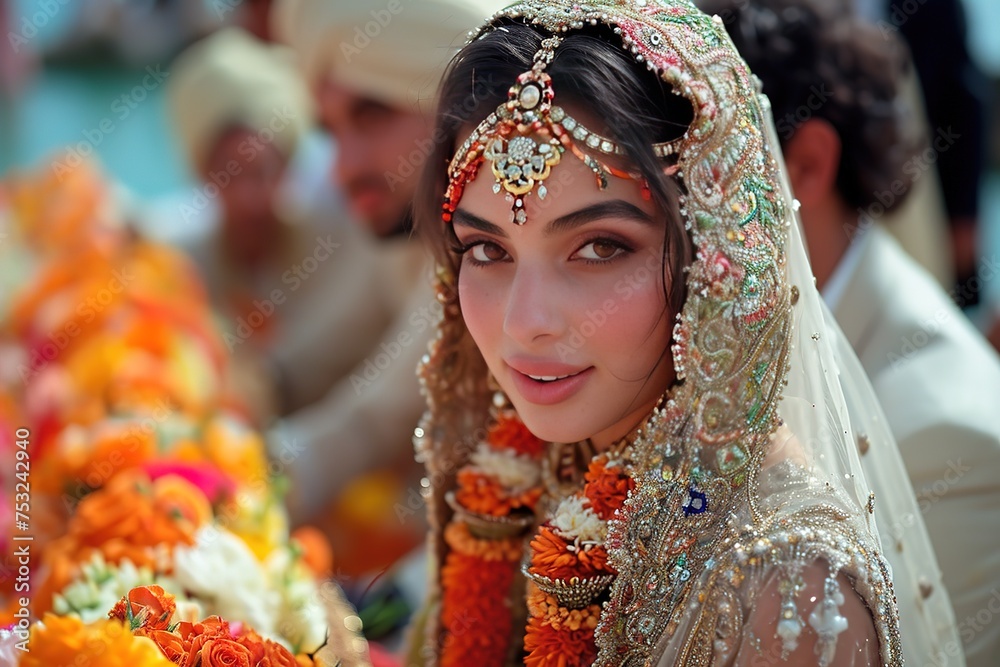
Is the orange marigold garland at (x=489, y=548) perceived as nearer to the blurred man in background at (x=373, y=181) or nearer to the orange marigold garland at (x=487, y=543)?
the orange marigold garland at (x=487, y=543)

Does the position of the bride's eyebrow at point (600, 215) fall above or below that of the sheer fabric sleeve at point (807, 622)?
above

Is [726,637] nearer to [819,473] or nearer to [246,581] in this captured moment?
[819,473]

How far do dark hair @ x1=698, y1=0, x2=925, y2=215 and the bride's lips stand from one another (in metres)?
1.16

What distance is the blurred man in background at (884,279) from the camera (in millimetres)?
2061

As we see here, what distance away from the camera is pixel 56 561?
6.09ft

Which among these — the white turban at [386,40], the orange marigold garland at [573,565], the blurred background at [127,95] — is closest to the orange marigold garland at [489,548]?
the orange marigold garland at [573,565]

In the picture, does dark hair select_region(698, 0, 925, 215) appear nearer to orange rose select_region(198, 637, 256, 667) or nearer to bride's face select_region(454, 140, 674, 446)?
bride's face select_region(454, 140, 674, 446)

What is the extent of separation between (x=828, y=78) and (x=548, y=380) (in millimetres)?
1367

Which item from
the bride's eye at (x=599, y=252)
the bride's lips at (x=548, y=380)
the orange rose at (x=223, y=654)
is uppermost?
the bride's eye at (x=599, y=252)

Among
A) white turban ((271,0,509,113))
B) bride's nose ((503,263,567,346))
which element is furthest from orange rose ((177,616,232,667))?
white turban ((271,0,509,113))

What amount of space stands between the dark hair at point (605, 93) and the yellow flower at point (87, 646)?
2.92 feet

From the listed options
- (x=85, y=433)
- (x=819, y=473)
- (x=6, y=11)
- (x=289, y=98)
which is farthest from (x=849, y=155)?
(x=6, y=11)

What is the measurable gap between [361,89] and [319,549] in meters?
1.85

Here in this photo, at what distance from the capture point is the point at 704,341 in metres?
1.47
